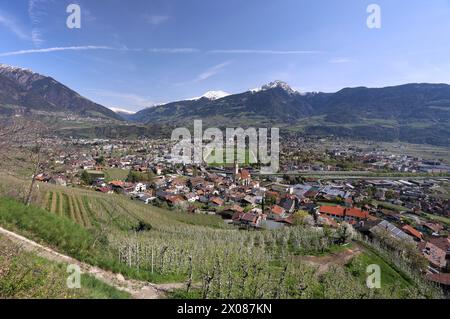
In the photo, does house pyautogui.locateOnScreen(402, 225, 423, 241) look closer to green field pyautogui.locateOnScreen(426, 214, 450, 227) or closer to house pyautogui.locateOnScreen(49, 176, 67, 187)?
green field pyautogui.locateOnScreen(426, 214, 450, 227)

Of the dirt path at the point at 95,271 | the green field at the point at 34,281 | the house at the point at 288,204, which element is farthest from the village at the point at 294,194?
the green field at the point at 34,281

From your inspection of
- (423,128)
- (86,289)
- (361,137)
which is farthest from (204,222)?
(423,128)

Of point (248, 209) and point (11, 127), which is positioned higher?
point (11, 127)
